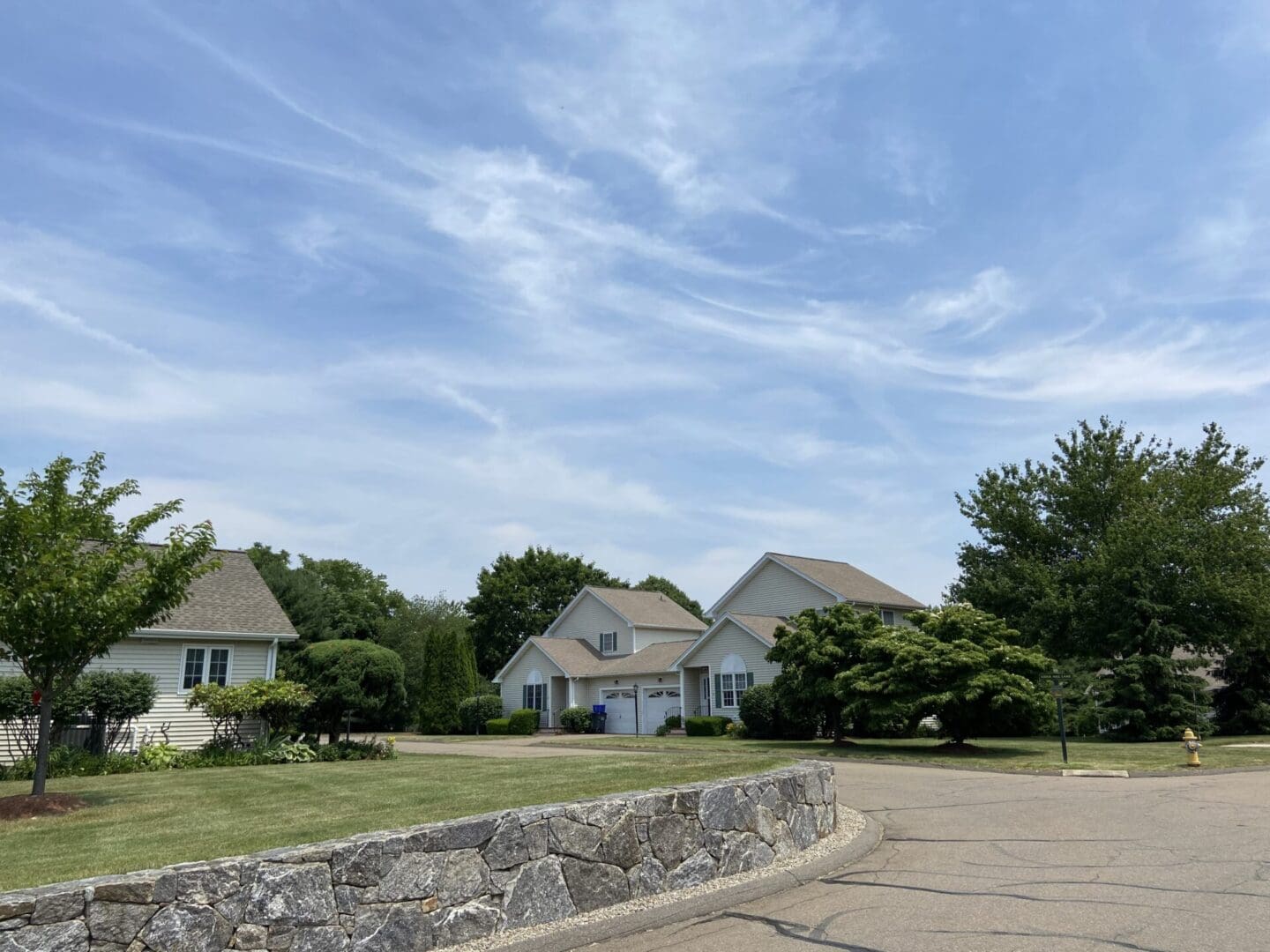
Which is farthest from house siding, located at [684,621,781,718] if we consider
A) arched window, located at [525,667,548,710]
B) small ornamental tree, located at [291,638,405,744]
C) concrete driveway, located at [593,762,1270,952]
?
concrete driveway, located at [593,762,1270,952]

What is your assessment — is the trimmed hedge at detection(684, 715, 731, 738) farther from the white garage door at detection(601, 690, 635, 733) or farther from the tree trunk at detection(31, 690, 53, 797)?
the tree trunk at detection(31, 690, 53, 797)

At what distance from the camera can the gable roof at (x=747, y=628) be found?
3644 cm

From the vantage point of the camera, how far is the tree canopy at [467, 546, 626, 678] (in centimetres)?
6400

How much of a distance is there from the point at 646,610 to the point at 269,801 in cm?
3692

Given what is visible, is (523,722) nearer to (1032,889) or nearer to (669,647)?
(669,647)

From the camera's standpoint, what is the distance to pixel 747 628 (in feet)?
120

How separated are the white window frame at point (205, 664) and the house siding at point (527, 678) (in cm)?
2136

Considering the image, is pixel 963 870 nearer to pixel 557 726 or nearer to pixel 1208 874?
pixel 1208 874

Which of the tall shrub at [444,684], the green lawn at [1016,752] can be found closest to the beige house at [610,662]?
the tall shrub at [444,684]

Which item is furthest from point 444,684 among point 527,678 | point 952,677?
point 952,677

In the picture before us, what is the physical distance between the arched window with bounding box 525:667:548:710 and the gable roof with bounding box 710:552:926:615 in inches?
372

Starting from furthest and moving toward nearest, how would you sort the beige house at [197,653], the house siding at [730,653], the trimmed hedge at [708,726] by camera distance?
1. the house siding at [730,653]
2. the trimmed hedge at [708,726]
3. the beige house at [197,653]

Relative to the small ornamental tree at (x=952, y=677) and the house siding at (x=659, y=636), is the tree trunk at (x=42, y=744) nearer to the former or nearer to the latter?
the small ornamental tree at (x=952, y=677)

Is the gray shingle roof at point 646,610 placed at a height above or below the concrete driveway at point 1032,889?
above
